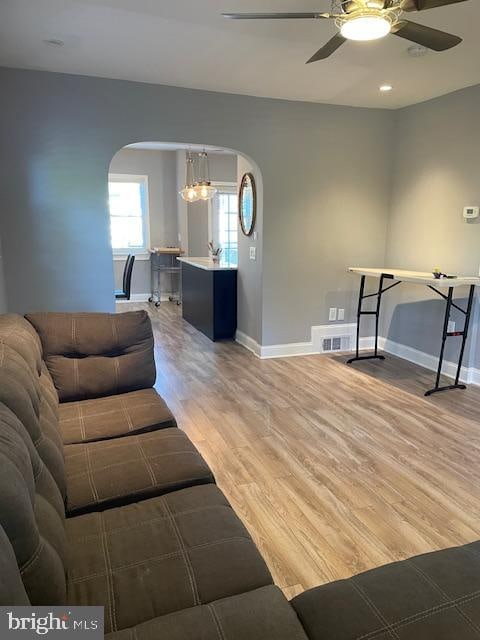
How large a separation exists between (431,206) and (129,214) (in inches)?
222

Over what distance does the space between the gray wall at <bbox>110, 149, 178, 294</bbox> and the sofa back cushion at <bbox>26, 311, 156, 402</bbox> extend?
19.3 ft

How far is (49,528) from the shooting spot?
43.9 inches

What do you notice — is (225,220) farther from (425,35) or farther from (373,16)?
(373,16)

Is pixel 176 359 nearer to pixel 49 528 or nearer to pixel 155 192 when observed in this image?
pixel 49 528

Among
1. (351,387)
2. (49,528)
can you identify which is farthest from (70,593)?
(351,387)

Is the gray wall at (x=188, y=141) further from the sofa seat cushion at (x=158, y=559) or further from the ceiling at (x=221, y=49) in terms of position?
the sofa seat cushion at (x=158, y=559)

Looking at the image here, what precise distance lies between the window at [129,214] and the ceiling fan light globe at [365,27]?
22.2 feet

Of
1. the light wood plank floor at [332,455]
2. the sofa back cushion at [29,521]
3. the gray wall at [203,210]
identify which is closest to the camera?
the sofa back cushion at [29,521]

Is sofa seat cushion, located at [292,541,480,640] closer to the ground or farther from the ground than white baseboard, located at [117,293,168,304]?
farther from the ground

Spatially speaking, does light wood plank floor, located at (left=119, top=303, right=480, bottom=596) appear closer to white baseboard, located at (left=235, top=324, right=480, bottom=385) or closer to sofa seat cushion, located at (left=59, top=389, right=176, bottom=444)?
white baseboard, located at (left=235, top=324, right=480, bottom=385)

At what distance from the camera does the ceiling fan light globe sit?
5.93 feet

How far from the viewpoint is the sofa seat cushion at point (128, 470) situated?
152 centimetres

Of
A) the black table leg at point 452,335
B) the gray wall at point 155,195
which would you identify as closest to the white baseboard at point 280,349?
the black table leg at point 452,335

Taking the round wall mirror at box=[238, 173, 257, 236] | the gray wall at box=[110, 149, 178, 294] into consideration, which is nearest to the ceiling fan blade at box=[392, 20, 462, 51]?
the round wall mirror at box=[238, 173, 257, 236]
